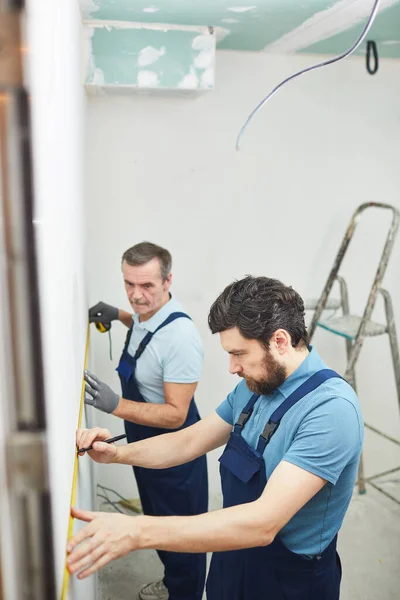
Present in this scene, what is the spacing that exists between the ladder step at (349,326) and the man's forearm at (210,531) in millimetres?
1825

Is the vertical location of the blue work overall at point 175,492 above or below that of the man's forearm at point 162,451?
below

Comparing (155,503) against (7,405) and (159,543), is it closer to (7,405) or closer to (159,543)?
(159,543)

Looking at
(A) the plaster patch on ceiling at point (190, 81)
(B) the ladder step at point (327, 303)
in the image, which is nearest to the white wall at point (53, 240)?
(A) the plaster patch on ceiling at point (190, 81)

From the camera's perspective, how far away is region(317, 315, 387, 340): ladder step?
2977 millimetres

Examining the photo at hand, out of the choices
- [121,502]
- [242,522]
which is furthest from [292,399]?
[121,502]

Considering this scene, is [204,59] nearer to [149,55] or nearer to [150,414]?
[149,55]

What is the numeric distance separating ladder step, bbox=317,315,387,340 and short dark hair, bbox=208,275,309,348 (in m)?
1.51

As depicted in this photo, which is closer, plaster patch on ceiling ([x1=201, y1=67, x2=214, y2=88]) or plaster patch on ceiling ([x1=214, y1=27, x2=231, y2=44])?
plaster patch on ceiling ([x1=214, y1=27, x2=231, y2=44])

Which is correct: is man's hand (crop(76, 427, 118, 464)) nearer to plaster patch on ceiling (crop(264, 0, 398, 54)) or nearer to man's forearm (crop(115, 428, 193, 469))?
man's forearm (crop(115, 428, 193, 469))

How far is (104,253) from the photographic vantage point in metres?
2.99

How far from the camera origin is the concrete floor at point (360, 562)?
2.60 meters

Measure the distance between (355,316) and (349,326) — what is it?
0.46 feet

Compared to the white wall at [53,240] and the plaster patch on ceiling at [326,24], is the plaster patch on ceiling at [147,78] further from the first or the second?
the white wall at [53,240]

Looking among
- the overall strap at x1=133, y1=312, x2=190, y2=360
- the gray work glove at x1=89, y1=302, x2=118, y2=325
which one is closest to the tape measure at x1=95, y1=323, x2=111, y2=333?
the gray work glove at x1=89, y1=302, x2=118, y2=325
